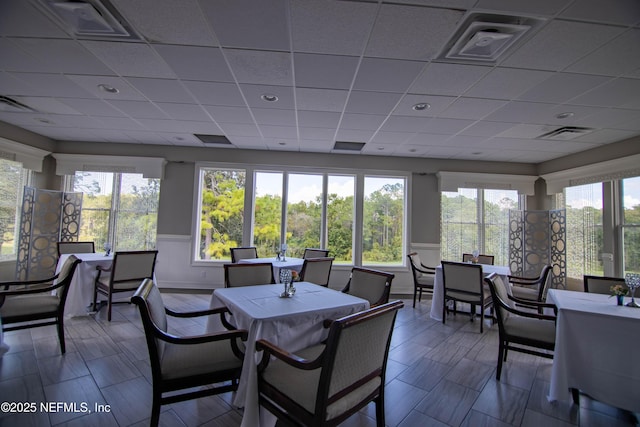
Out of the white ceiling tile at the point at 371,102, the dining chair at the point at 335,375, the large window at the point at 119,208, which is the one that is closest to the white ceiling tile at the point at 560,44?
the white ceiling tile at the point at 371,102

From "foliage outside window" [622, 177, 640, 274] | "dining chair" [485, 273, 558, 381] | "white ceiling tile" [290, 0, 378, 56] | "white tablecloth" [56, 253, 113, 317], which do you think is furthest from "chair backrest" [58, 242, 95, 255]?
"foliage outside window" [622, 177, 640, 274]

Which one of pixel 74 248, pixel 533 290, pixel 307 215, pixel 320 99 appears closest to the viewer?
pixel 320 99

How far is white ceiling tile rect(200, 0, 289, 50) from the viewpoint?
73.0 inches

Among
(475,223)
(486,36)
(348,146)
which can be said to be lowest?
(475,223)

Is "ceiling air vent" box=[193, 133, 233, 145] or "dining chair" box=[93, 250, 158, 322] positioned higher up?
"ceiling air vent" box=[193, 133, 233, 145]

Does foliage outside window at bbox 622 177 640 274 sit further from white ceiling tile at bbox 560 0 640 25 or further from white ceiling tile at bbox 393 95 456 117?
white ceiling tile at bbox 560 0 640 25

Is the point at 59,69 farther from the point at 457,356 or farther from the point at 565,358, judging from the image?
the point at 565,358

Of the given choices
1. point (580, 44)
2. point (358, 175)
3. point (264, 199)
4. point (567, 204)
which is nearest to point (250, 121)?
point (264, 199)

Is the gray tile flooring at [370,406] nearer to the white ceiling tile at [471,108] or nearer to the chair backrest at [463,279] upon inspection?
the chair backrest at [463,279]

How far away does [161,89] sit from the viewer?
3.11 meters

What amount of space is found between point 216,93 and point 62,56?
1.34 metres

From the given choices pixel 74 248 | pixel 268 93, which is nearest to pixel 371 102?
A: pixel 268 93

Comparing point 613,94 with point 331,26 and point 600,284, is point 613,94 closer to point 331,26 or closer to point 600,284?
point 600,284

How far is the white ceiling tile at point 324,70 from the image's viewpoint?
2436 mm
